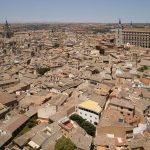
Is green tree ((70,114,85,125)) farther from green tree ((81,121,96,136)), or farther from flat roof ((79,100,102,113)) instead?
flat roof ((79,100,102,113))

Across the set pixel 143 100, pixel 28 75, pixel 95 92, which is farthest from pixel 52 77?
pixel 143 100

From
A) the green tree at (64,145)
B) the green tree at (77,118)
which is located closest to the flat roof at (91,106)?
the green tree at (77,118)

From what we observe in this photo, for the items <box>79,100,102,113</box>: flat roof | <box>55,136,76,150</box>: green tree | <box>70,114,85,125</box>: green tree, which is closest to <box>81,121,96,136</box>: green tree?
<box>70,114,85,125</box>: green tree

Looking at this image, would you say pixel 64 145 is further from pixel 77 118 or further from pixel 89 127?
pixel 77 118

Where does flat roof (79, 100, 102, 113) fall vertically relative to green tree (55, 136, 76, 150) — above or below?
above

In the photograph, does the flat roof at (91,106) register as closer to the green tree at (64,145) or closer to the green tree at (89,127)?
the green tree at (89,127)

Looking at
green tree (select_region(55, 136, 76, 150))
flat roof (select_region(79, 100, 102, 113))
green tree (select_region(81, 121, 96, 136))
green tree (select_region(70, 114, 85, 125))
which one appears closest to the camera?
green tree (select_region(55, 136, 76, 150))

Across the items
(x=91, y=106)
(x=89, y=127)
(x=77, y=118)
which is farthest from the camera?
(x=91, y=106)

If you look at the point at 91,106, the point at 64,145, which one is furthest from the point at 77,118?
the point at 64,145
